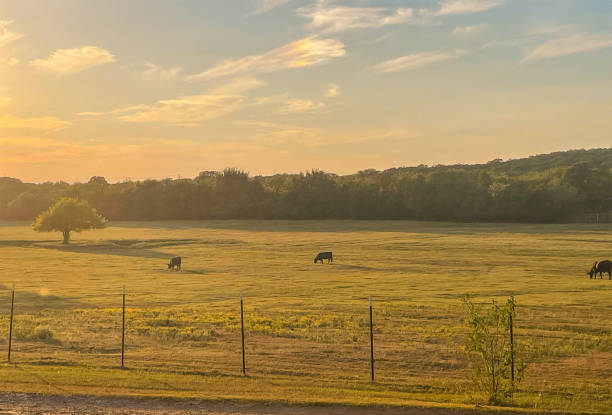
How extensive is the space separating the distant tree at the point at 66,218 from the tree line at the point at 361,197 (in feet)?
167

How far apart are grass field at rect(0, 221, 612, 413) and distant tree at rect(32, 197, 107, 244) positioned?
80.9ft

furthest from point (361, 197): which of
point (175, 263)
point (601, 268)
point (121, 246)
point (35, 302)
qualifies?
point (35, 302)

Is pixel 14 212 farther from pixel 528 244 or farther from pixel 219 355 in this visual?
pixel 219 355

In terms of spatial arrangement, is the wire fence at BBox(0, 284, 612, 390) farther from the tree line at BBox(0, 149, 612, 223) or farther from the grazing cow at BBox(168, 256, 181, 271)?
the tree line at BBox(0, 149, 612, 223)

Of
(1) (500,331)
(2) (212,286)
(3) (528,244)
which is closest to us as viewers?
(1) (500,331)

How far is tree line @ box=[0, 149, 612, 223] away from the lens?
12394 centimetres

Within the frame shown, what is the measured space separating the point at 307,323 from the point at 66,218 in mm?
77717

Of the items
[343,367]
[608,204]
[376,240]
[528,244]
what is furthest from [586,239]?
[343,367]

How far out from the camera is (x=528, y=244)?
75.8 meters

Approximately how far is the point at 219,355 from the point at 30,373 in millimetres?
6772

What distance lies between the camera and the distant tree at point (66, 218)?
321ft

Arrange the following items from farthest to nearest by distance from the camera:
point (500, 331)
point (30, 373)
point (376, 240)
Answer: point (376, 240), point (500, 331), point (30, 373)

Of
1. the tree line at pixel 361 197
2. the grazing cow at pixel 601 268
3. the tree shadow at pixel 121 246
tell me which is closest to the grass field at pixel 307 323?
the grazing cow at pixel 601 268

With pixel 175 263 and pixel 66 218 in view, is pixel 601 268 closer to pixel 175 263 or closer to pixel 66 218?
pixel 175 263
